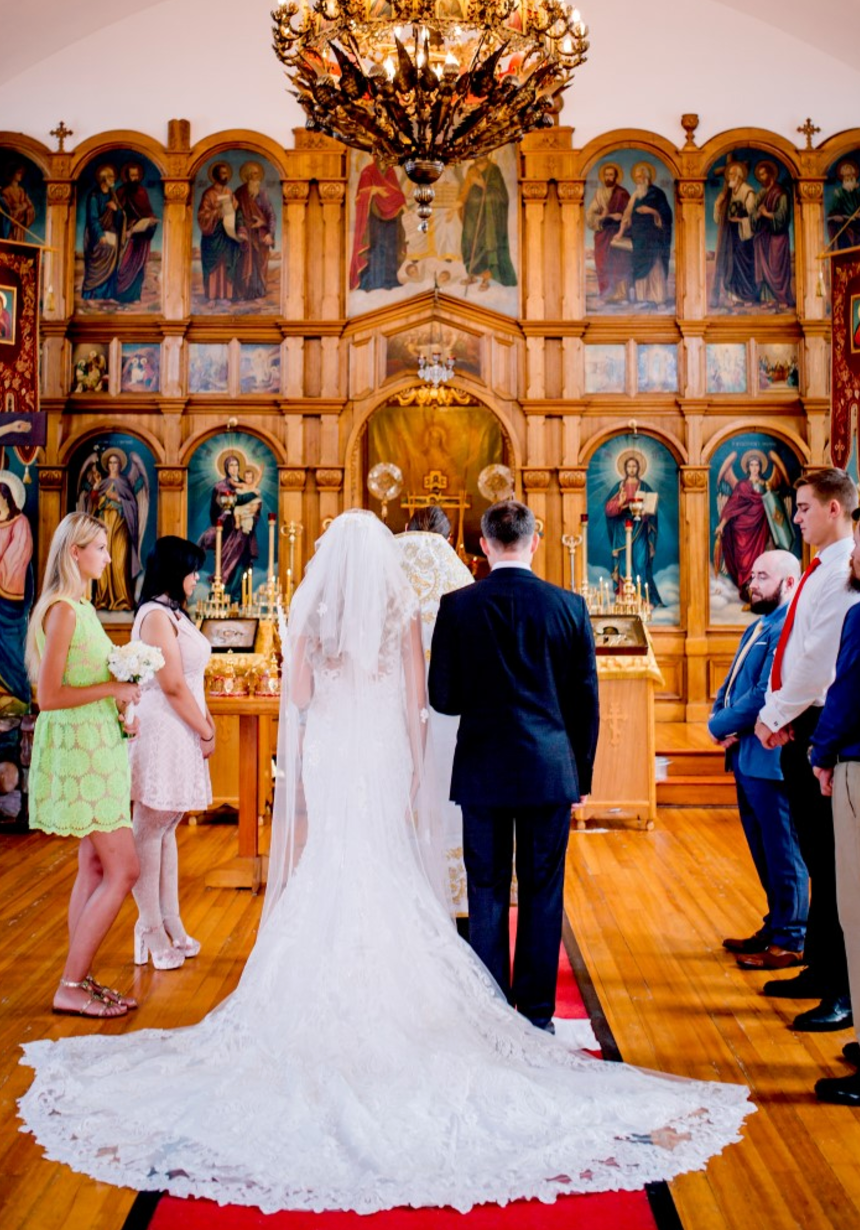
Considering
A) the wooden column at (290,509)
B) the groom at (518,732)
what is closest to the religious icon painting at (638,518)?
the wooden column at (290,509)

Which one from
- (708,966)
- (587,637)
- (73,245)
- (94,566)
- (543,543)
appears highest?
(73,245)

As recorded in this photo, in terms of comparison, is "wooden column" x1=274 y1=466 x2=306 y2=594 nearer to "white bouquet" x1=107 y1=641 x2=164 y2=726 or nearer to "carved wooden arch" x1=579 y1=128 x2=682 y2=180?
"carved wooden arch" x1=579 y1=128 x2=682 y2=180

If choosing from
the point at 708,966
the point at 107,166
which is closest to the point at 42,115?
the point at 107,166

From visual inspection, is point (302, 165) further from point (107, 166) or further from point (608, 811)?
point (608, 811)

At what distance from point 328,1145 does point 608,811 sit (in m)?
5.61

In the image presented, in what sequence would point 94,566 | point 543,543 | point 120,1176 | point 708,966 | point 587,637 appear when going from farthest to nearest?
point 543,543 → point 708,966 → point 94,566 → point 587,637 → point 120,1176

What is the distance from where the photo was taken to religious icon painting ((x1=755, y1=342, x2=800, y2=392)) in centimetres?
1166

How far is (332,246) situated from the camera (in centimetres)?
1163

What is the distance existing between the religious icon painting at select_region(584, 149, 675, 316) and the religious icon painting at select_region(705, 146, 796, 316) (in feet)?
1.46

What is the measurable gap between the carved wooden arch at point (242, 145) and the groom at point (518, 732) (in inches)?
351

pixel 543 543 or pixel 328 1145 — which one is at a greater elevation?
pixel 543 543

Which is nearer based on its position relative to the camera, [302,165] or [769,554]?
[769,554]

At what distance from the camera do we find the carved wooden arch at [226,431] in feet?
38.2

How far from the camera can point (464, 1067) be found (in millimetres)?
3424
